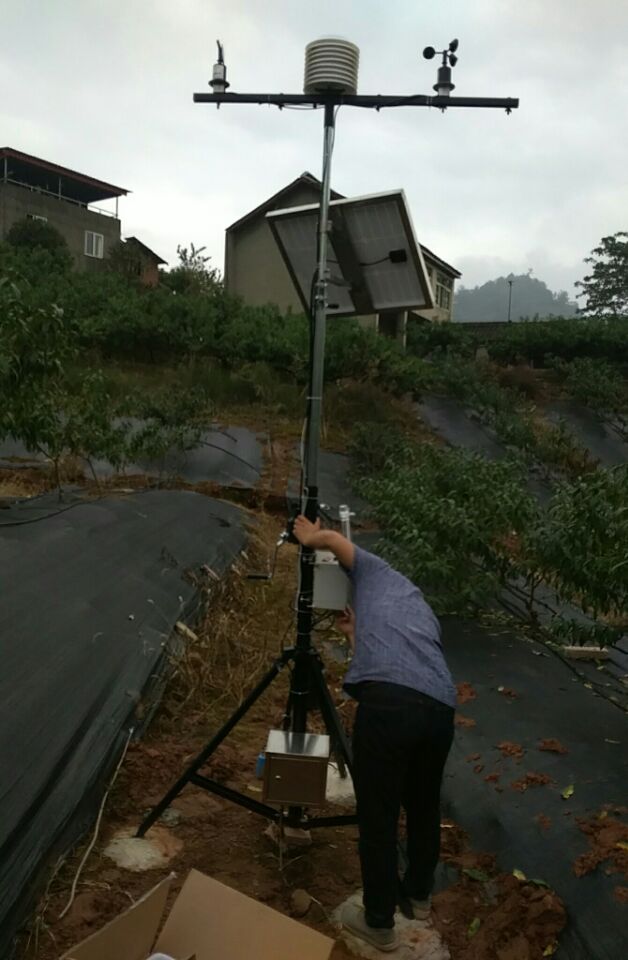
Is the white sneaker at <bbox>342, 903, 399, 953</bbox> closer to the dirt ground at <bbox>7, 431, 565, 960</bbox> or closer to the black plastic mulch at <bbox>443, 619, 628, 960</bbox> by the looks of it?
the dirt ground at <bbox>7, 431, 565, 960</bbox>

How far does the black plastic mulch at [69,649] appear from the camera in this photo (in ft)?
7.52

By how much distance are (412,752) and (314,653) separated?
574 millimetres

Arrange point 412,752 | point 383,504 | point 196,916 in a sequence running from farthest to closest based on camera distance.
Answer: point 383,504 < point 412,752 < point 196,916

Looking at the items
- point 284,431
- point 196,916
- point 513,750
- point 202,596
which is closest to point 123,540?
point 202,596

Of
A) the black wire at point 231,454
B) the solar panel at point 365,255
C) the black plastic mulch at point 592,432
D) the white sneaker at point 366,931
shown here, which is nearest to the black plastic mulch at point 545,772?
the white sneaker at point 366,931

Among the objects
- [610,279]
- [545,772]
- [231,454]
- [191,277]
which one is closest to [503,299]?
[610,279]

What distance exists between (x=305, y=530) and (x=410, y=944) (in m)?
1.29

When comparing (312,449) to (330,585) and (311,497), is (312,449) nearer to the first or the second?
(311,497)

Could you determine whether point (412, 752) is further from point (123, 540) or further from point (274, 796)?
point (123, 540)

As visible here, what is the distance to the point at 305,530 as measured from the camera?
2484 millimetres

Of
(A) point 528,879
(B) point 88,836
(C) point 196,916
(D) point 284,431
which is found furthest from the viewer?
(D) point 284,431

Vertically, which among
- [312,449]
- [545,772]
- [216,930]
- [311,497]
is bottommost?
[545,772]

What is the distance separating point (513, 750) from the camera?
3.21 metres

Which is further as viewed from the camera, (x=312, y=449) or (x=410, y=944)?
(x=312, y=449)
